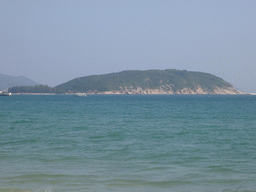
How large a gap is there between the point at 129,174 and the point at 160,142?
8.89m

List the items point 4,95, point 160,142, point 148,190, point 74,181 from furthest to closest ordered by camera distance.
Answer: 1. point 4,95
2. point 160,142
3. point 74,181
4. point 148,190

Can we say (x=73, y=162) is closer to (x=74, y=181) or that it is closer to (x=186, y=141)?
(x=74, y=181)

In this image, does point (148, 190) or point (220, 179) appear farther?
point (220, 179)

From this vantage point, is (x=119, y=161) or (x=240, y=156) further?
(x=240, y=156)

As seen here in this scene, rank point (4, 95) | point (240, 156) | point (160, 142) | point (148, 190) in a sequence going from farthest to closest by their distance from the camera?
point (4, 95), point (160, 142), point (240, 156), point (148, 190)

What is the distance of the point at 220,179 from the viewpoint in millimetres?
12172

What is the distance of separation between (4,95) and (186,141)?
18677cm

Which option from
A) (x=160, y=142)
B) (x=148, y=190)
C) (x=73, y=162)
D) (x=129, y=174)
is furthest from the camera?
(x=160, y=142)

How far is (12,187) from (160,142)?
12.2 meters

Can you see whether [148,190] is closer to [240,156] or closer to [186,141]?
[240,156]

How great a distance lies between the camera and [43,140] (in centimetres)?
2198

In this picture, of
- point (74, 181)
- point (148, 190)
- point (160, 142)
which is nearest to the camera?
point (148, 190)

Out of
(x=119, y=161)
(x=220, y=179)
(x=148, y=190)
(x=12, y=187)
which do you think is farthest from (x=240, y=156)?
(x=12, y=187)

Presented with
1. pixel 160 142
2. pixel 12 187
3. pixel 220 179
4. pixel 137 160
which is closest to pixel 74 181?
pixel 12 187
